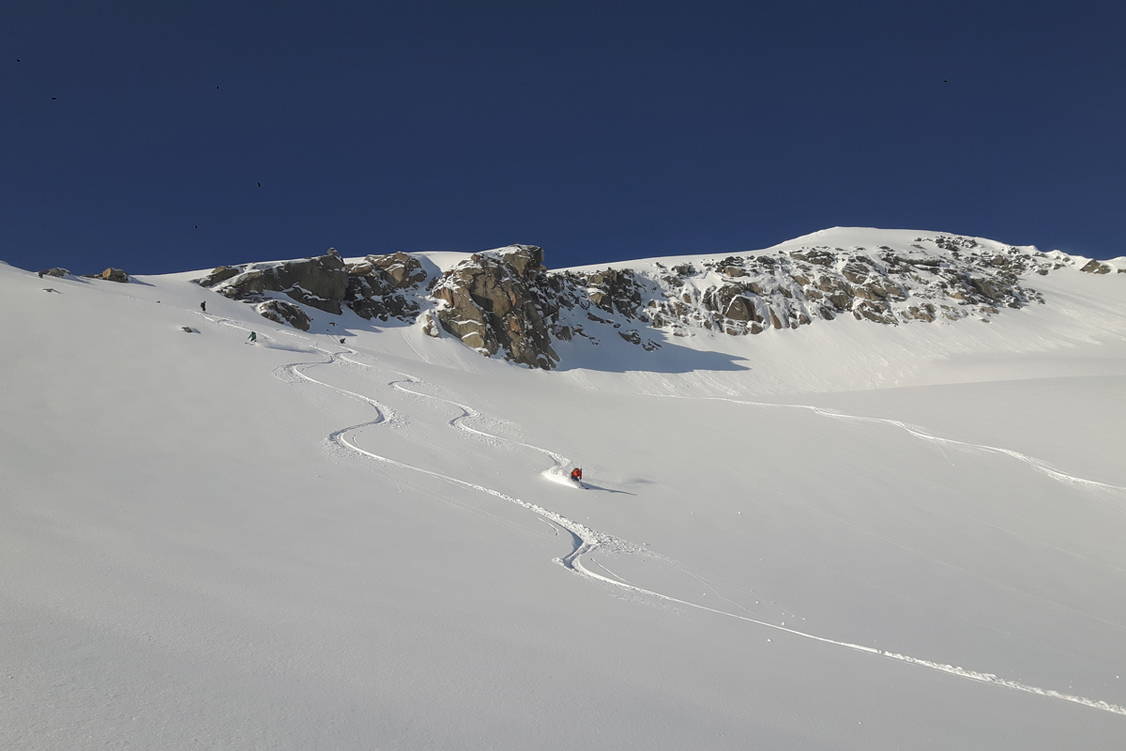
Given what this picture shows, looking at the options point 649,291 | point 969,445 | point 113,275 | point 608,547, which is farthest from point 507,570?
point 649,291

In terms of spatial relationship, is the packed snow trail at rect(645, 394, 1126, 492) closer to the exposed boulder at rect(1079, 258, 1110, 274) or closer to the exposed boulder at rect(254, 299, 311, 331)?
the exposed boulder at rect(254, 299, 311, 331)

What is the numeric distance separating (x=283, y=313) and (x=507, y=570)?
113ft

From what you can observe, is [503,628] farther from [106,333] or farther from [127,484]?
[106,333]

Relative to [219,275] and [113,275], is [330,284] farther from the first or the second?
[113,275]

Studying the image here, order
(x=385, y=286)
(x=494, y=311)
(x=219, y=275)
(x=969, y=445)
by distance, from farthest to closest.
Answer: (x=385, y=286) < (x=494, y=311) < (x=219, y=275) < (x=969, y=445)

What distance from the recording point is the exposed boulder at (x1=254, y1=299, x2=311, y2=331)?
3438 centimetres

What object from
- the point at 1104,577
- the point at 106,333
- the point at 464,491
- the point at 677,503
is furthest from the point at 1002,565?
the point at 106,333

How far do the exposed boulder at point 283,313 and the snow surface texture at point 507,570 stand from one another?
49.2ft

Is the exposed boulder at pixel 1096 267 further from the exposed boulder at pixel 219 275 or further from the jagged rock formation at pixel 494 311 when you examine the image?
the exposed boulder at pixel 219 275

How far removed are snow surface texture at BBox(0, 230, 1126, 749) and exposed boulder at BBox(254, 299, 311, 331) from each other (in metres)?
15.0

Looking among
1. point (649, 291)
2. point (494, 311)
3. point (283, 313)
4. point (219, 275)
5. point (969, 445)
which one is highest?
point (649, 291)

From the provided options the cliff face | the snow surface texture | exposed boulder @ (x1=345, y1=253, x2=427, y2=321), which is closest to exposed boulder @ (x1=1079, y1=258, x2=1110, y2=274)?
the cliff face

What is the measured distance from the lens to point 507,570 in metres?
6.22

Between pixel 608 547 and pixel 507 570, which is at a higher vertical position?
pixel 507 570
